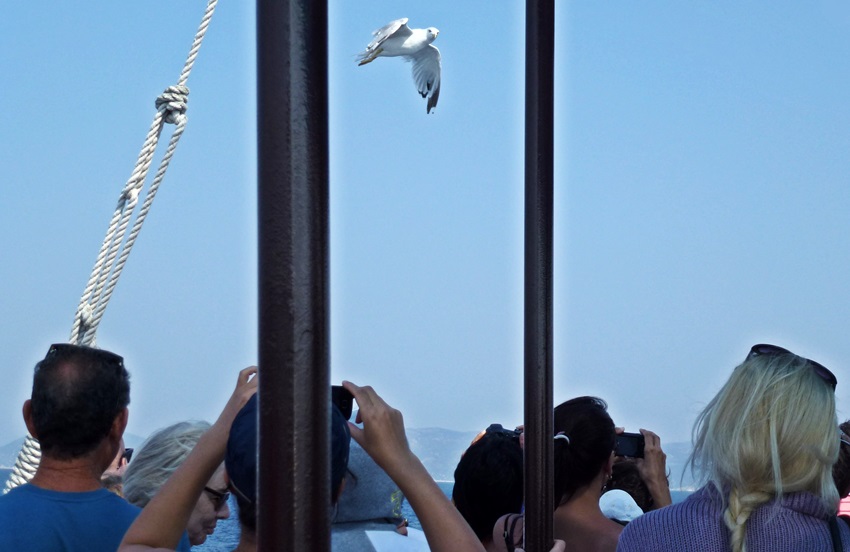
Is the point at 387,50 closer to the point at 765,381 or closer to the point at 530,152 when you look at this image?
the point at 530,152

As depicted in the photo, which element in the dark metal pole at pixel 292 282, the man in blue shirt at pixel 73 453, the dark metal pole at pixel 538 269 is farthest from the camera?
the dark metal pole at pixel 538 269

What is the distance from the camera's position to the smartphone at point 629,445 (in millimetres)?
2996

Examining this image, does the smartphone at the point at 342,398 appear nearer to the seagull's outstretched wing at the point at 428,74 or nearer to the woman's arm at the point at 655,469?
the woman's arm at the point at 655,469

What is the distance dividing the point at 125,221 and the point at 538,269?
1691 millimetres

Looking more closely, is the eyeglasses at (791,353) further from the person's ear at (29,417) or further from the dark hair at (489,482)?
the person's ear at (29,417)

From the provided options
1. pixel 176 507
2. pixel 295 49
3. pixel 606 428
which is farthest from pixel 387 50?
pixel 295 49

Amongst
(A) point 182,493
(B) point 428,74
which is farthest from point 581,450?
(B) point 428,74

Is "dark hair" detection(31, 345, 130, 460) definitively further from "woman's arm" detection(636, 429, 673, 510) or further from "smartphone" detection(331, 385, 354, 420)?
"woman's arm" detection(636, 429, 673, 510)

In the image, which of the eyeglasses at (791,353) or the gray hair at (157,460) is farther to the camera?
the gray hair at (157,460)

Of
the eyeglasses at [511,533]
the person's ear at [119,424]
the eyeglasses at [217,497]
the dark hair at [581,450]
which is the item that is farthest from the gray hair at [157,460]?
the dark hair at [581,450]

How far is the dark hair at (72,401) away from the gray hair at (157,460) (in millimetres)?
614

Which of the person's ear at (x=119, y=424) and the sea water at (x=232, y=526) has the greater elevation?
the person's ear at (x=119, y=424)

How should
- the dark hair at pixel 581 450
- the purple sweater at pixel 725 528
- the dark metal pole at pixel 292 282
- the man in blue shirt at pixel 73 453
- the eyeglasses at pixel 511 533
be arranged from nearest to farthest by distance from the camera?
the dark metal pole at pixel 292 282, the purple sweater at pixel 725 528, the man in blue shirt at pixel 73 453, the eyeglasses at pixel 511 533, the dark hair at pixel 581 450

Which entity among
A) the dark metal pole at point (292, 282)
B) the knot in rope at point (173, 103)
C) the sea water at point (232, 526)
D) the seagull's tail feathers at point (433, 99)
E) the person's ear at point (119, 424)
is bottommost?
the sea water at point (232, 526)
